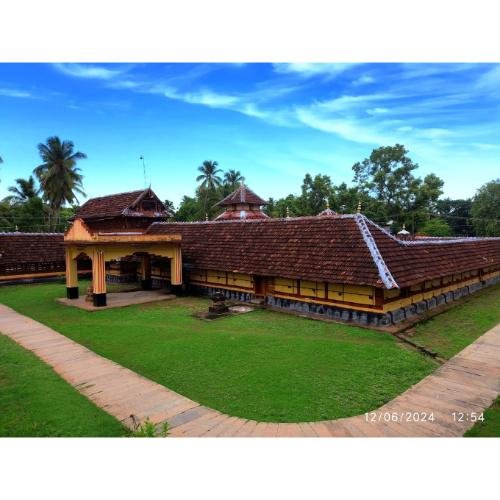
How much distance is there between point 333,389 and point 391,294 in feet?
18.6

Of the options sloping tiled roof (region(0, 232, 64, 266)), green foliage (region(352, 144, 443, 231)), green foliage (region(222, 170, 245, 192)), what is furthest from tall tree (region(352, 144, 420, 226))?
sloping tiled roof (region(0, 232, 64, 266))

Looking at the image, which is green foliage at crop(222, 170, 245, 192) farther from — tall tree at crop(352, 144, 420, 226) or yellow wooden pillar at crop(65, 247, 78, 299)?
yellow wooden pillar at crop(65, 247, 78, 299)

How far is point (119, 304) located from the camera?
1553 centimetres

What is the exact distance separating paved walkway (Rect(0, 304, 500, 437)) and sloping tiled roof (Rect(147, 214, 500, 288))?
137 inches

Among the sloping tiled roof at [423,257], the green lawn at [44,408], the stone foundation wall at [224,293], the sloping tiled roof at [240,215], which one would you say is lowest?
the green lawn at [44,408]

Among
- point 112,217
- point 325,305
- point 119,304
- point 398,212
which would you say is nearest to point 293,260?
point 325,305

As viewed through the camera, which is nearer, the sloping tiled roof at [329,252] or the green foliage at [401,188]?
the sloping tiled roof at [329,252]

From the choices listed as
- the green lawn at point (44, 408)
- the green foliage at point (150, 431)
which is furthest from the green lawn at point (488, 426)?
the green lawn at point (44, 408)

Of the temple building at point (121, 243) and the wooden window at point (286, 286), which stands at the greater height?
the temple building at point (121, 243)

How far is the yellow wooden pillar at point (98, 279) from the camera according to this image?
1502 centimetres

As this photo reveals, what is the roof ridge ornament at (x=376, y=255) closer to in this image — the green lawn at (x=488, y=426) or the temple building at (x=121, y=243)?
the green lawn at (x=488, y=426)

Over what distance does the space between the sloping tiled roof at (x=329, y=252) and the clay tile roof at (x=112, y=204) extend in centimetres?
635

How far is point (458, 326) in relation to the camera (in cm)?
1155

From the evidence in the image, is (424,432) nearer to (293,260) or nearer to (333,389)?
(333,389)
